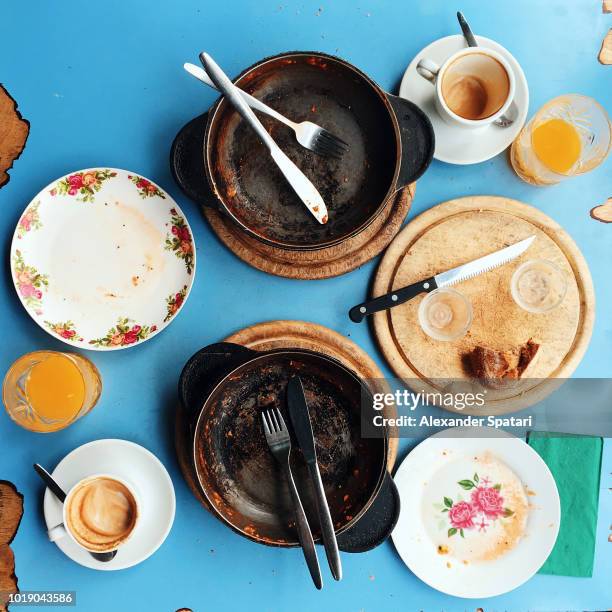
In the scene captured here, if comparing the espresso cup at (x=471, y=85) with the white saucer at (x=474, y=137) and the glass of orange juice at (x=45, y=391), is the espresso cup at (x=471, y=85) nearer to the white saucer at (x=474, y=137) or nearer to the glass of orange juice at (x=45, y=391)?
the white saucer at (x=474, y=137)

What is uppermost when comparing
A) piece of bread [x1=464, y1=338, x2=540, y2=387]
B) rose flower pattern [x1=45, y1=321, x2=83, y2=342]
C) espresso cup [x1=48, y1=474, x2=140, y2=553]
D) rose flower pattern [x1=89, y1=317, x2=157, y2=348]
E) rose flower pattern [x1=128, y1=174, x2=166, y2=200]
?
rose flower pattern [x1=128, y1=174, x2=166, y2=200]

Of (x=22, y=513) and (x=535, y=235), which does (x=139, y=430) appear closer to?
(x=22, y=513)

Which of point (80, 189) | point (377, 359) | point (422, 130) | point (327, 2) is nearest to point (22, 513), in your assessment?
point (80, 189)

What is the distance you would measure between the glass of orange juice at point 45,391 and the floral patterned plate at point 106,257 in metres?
0.06

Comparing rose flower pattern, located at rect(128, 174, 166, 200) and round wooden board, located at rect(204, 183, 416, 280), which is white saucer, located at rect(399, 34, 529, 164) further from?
rose flower pattern, located at rect(128, 174, 166, 200)

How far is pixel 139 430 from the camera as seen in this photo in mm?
1187

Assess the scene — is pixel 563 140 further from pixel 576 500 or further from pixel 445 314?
pixel 576 500

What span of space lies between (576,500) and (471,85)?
80 cm

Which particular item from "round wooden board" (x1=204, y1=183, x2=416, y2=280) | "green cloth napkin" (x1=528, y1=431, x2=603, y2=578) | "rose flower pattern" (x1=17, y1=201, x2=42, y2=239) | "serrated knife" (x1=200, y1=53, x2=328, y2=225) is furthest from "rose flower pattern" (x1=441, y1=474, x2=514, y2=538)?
"rose flower pattern" (x1=17, y1=201, x2=42, y2=239)

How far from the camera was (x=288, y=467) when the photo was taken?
1.09m

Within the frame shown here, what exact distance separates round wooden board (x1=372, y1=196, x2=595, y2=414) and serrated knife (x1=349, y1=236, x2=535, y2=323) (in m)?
0.02

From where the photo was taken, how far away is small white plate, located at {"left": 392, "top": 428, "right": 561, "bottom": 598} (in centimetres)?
119

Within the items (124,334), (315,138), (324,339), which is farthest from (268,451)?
(315,138)

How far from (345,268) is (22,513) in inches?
29.0
